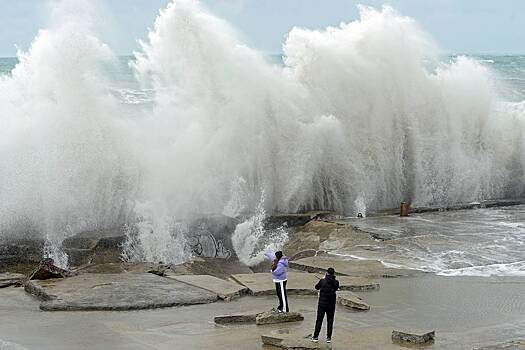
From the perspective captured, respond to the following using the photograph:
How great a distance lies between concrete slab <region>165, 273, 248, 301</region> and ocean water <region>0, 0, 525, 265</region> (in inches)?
95.0

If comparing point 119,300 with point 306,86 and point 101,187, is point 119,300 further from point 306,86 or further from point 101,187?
point 306,86

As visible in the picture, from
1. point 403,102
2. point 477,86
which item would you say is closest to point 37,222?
point 403,102

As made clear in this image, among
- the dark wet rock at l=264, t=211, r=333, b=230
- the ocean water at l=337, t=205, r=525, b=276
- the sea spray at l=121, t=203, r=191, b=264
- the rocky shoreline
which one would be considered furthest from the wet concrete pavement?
Result: the dark wet rock at l=264, t=211, r=333, b=230

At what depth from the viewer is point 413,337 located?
9.07 m

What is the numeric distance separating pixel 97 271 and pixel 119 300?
2.30 meters

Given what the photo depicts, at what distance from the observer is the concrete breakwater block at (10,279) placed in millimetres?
12493

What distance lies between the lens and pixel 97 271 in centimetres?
1332

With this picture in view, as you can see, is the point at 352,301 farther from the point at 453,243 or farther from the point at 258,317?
the point at 453,243

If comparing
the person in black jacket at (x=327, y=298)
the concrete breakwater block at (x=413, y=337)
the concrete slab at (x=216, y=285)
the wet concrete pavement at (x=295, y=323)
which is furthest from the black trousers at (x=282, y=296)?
the concrete breakwater block at (x=413, y=337)

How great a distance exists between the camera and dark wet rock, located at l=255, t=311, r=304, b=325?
9906 millimetres

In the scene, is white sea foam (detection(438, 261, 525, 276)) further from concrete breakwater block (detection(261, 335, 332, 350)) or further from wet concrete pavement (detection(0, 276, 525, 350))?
concrete breakwater block (detection(261, 335, 332, 350))

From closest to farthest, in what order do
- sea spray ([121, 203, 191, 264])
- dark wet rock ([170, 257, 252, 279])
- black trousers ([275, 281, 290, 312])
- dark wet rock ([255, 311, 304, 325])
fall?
1. dark wet rock ([255, 311, 304, 325])
2. black trousers ([275, 281, 290, 312])
3. dark wet rock ([170, 257, 252, 279])
4. sea spray ([121, 203, 191, 264])

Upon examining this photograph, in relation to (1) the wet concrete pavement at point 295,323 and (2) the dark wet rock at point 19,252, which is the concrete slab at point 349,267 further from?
(2) the dark wet rock at point 19,252

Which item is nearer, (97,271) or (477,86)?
(97,271)
